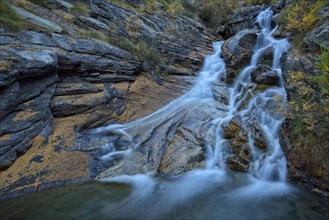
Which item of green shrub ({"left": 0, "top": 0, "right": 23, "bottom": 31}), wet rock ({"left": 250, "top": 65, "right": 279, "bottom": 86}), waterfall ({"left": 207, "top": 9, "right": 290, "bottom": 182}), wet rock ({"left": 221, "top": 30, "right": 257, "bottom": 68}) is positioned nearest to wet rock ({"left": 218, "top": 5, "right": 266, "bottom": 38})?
wet rock ({"left": 221, "top": 30, "right": 257, "bottom": 68})

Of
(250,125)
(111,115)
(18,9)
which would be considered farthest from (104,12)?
(250,125)

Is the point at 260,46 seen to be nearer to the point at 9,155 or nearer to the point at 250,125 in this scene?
the point at 250,125

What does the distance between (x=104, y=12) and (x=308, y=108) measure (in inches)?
442

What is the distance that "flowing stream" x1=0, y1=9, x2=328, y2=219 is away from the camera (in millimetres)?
4980

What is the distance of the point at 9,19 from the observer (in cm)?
761

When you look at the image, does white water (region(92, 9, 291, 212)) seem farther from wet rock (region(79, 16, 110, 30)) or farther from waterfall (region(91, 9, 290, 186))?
wet rock (region(79, 16, 110, 30))

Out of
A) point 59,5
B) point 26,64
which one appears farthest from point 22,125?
point 59,5

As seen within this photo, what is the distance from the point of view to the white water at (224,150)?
19.5ft

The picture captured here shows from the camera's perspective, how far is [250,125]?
7789 millimetres

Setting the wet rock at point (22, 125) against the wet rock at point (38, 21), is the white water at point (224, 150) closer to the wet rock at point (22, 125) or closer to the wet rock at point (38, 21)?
the wet rock at point (22, 125)

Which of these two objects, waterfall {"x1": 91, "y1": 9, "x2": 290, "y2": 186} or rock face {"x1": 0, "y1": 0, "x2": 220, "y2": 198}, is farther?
waterfall {"x1": 91, "y1": 9, "x2": 290, "y2": 186}

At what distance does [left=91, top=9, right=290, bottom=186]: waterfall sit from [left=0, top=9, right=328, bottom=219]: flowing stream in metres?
0.03

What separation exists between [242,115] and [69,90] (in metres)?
6.04

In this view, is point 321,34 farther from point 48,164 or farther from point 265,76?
point 48,164
